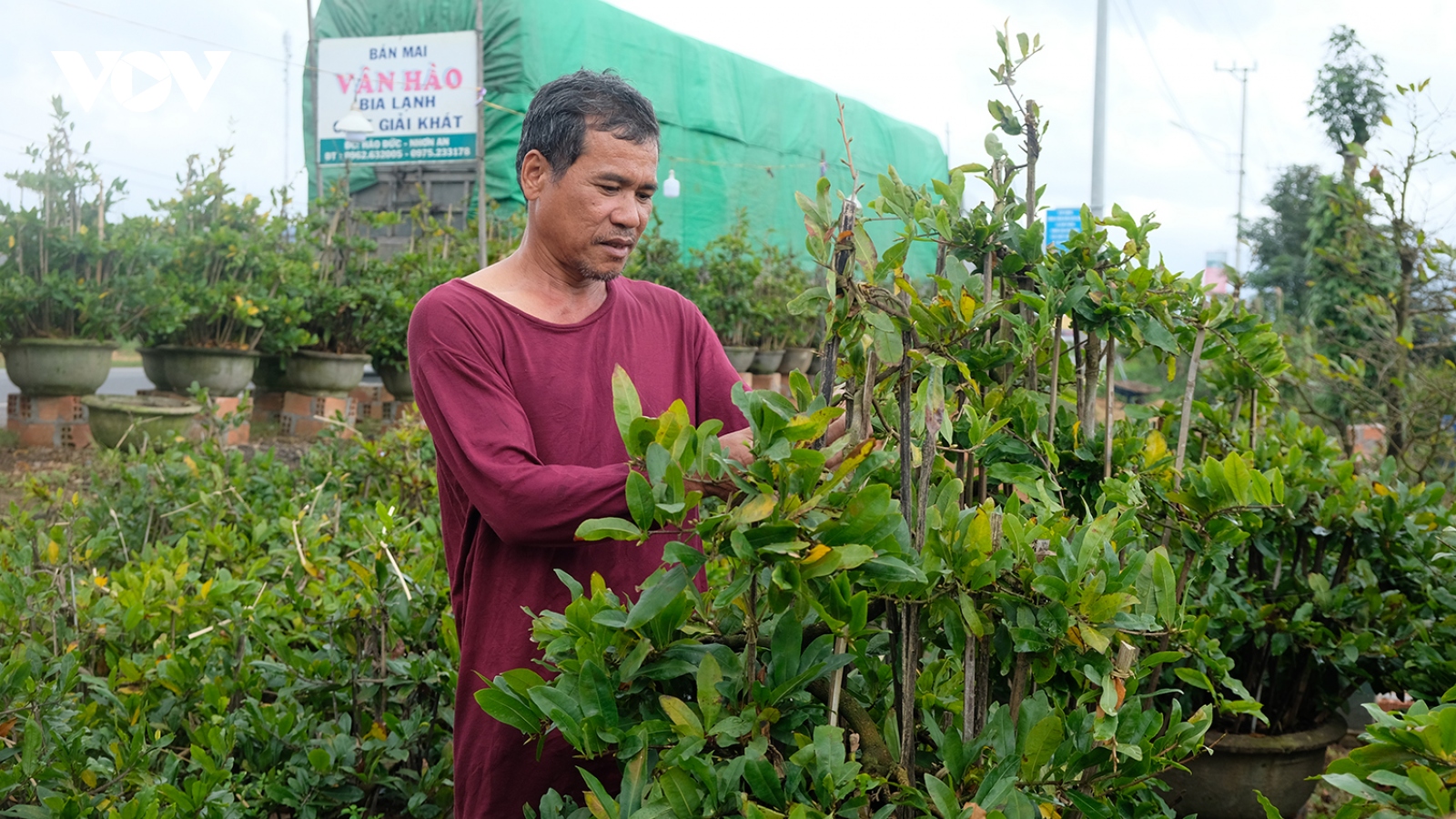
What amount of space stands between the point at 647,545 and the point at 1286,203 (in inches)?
803

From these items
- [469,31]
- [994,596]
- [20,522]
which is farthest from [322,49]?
[994,596]

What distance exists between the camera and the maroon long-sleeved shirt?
162 centimetres

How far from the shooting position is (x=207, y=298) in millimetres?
6738

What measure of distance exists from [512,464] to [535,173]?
0.54 m

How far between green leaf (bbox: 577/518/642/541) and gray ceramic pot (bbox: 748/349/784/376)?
9617mm

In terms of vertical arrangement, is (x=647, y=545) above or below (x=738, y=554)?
below

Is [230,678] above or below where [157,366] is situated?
below

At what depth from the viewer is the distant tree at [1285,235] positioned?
1833cm

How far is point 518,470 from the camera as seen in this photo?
5.21 ft

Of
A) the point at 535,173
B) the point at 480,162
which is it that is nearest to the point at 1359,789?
the point at 535,173

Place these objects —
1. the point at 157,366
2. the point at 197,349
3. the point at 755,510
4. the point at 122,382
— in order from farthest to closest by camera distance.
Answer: the point at 122,382 < the point at 157,366 < the point at 197,349 < the point at 755,510

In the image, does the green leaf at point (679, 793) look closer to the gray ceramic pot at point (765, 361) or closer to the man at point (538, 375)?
the man at point (538, 375)

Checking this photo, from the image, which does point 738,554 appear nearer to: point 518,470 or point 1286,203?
point 518,470

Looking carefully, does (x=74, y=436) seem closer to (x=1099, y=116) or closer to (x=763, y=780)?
(x=763, y=780)
